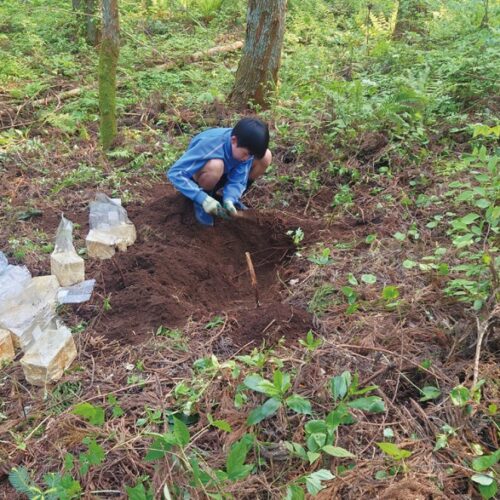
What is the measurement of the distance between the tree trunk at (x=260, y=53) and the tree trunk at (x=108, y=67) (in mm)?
1443

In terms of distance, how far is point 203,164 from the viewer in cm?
372

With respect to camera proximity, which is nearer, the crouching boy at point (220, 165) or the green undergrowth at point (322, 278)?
the green undergrowth at point (322, 278)

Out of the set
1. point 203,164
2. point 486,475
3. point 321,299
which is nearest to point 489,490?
point 486,475

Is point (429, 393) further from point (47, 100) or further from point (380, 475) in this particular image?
point (47, 100)

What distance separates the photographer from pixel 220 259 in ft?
11.7

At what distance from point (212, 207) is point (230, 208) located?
16 cm

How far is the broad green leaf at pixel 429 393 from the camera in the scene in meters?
2.03

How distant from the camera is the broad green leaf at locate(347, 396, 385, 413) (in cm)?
179

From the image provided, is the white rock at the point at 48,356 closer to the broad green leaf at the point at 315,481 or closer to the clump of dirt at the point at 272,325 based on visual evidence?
the clump of dirt at the point at 272,325

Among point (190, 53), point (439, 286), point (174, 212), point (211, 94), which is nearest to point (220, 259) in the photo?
point (174, 212)

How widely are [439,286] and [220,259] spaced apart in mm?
1525

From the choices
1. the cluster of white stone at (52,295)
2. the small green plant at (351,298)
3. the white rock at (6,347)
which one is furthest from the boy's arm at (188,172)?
the white rock at (6,347)

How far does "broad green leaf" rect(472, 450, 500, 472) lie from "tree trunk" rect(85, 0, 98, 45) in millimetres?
8440

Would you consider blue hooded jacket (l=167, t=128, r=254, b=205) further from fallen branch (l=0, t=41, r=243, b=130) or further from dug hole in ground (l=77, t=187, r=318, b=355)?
fallen branch (l=0, t=41, r=243, b=130)
